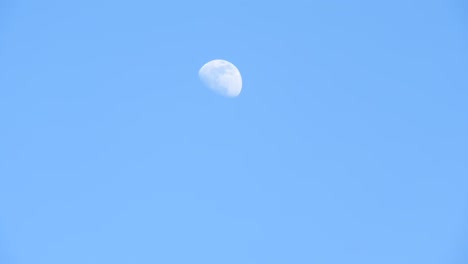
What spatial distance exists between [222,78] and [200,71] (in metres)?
0.61

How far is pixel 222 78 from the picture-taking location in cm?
605

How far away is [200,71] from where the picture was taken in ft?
20.2
